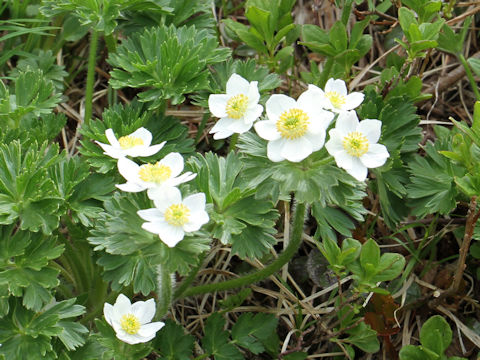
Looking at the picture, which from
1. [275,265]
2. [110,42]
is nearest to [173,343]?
[275,265]

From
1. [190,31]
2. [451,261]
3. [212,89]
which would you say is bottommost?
[451,261]

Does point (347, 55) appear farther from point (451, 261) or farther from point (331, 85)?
point (451, 261)

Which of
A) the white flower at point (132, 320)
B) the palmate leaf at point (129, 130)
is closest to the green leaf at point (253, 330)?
the white flower at point (132, 320)

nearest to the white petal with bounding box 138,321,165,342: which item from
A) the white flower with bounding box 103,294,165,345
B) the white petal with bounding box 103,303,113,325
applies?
the white flower with bounding box 103,294,165,345

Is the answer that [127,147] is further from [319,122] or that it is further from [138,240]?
[319,122]

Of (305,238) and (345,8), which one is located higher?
(345,8)

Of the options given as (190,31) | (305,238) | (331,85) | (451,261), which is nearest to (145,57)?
(190,31)

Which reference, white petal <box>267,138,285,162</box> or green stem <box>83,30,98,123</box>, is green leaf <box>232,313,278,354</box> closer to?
white petal <box>267,138,285,162</box>

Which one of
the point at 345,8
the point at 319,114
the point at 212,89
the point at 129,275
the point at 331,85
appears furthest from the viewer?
the point at 345,8
